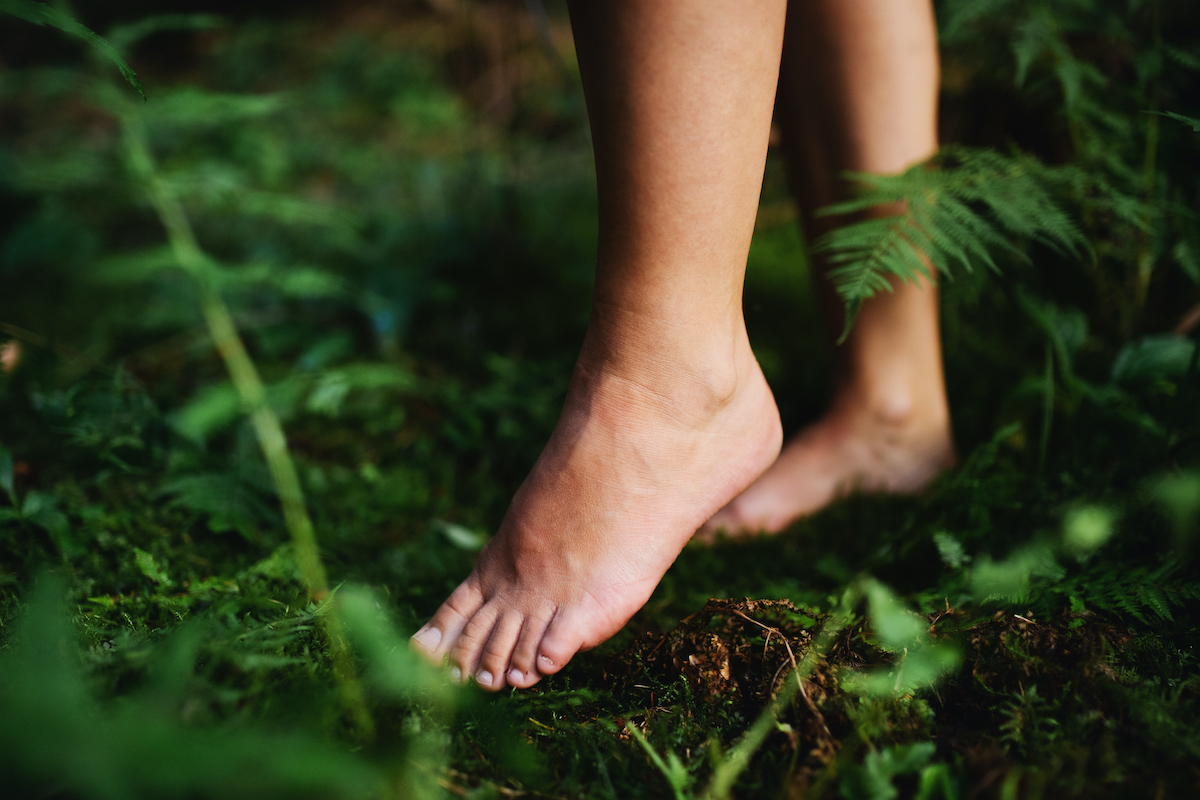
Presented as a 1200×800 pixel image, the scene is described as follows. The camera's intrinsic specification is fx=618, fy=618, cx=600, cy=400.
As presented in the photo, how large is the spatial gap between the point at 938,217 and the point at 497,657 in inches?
47.1

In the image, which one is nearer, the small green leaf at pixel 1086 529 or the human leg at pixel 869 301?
the small green leaf at pixel 1086 529

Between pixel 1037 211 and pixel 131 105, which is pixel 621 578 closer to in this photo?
pixel 1037 211

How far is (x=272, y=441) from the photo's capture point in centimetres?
156

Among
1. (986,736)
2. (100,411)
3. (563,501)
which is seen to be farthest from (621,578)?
(100,411)

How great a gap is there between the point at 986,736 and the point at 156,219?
4187 millimetres

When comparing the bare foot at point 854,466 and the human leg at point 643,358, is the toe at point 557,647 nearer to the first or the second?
the human leg at point 643,358

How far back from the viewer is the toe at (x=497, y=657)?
105cm

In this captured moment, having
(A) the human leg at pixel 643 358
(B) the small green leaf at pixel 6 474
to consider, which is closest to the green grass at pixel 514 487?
(B) the small green leaf at pixel 6 474

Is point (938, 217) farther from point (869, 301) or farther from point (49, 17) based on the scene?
point (49, 17)

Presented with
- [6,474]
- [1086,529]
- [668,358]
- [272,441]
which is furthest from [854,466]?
[6,474]

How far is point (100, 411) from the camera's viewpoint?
142 centimetres

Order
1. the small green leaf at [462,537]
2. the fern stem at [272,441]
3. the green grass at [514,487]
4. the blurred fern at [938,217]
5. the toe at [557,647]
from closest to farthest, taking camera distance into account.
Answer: the green grass at [514,487] < the fern stem at [272,441] < the toe at [557,647] < the blurred fern at [938,217] < the small green leaf at [462,537]

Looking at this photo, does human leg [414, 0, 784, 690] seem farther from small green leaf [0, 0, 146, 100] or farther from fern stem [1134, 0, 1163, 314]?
fern stem [1134, 0, 1163, 314]

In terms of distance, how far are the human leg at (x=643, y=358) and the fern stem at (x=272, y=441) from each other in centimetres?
21
